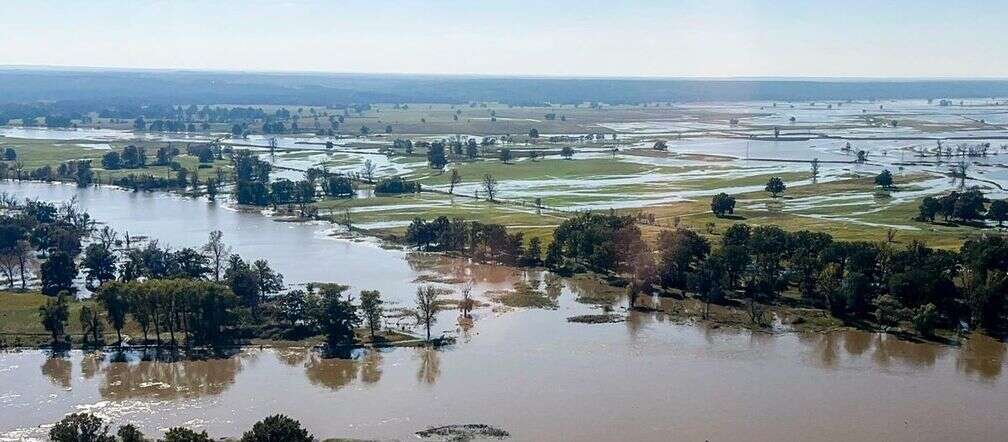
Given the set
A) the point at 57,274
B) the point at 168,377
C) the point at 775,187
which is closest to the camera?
the point at 168,377

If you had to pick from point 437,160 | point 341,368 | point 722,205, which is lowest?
point 341,368

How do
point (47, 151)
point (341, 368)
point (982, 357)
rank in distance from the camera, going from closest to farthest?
point (341, 368) → point (982, 357) → point (47, 151)

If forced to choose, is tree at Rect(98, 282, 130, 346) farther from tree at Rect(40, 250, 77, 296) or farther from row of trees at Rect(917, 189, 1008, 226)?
row of trees at Rect(917, 189, 1008, 226)

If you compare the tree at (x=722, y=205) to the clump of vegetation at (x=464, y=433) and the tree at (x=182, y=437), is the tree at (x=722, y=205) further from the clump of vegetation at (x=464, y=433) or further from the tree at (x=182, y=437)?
the tree at (x=182, y=437)

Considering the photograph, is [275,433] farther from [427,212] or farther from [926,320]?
[427,212]

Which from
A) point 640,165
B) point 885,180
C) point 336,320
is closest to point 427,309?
point 336,320

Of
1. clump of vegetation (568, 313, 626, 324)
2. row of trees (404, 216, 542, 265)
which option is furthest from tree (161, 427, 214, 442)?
row of trees (404, 216, 542, 265)
